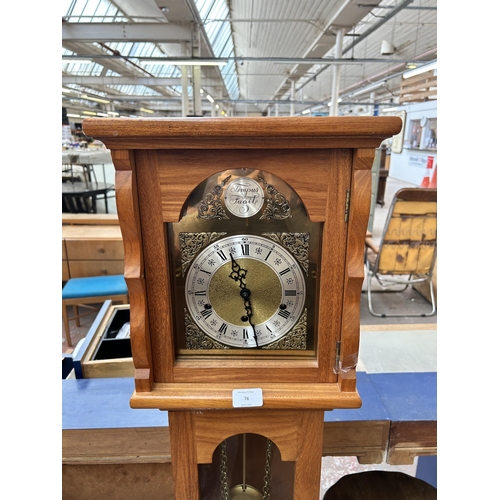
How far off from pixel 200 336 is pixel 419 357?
1135 mm

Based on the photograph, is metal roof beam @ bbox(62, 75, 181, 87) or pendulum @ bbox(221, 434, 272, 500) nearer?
pendulum @ bbox(221, 434, 272, 500)

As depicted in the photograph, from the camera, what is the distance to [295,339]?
754 millimetres

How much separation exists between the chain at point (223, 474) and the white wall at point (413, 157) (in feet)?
30.2

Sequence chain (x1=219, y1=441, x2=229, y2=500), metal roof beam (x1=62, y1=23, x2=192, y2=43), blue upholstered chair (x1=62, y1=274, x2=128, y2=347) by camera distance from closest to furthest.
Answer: chain (x1=219, y1=441, x2=229, y2=500) < blue upholstered chair (x1=62, y1=274, x2=128, y2=347) < metal roof beam (x1=62, y1=23, x2=192, y2=43)

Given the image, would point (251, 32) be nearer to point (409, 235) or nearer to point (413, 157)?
point (409, 235)

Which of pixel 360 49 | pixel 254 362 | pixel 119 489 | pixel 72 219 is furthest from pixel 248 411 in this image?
pixel 360 49

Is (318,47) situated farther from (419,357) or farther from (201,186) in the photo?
(201,186)

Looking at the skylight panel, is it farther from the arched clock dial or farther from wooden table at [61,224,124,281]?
the arched clock dial

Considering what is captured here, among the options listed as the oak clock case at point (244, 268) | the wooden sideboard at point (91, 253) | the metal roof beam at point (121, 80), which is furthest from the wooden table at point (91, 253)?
the metal roof beam at point (121, 80)

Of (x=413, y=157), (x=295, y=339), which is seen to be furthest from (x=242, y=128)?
(x=413, y=157)

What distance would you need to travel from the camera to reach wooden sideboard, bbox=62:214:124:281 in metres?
2.61

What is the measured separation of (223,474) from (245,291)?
501 millimetres

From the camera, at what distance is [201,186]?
0.67 meters

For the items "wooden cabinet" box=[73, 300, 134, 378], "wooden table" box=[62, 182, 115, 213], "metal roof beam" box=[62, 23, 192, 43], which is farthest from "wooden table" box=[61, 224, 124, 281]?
"metal roof beam" box=[62, 23, 192, 43]
